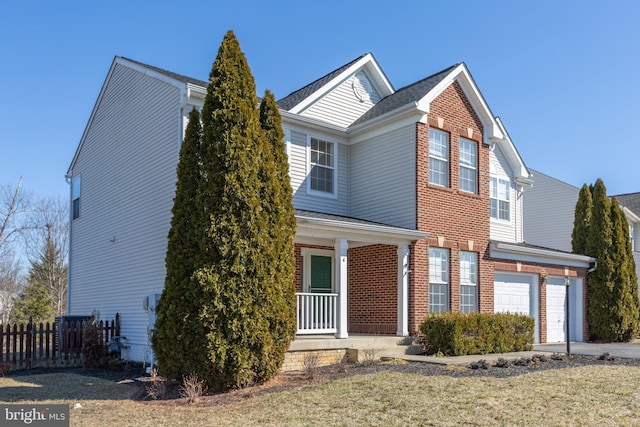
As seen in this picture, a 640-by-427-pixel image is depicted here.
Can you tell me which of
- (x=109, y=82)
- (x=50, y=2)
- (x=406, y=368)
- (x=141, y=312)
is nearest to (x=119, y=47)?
(x=109, y=82)

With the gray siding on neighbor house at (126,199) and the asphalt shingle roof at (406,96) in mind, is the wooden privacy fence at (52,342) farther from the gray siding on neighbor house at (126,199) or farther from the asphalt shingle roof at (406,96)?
the asphalt shingle roof at (406,96)

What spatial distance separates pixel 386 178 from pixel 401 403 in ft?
28.3

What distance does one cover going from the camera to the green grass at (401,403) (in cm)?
760

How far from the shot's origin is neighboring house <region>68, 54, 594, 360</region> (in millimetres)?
14391

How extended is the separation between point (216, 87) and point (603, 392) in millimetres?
8252

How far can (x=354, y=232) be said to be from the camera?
13.8 m

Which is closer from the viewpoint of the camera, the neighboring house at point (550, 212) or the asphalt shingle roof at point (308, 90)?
the asphalt shingle roof at point (308, 90)

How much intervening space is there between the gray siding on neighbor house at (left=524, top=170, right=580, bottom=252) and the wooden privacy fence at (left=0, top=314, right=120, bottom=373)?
22.9 metres

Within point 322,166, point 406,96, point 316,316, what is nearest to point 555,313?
point 406,96

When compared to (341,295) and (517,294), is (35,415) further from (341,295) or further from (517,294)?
(517,294)

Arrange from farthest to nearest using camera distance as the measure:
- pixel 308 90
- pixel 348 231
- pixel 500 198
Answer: pixel 500 198
pixel 308 90
pixel 348 231

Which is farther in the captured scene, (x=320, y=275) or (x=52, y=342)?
(x=320, y=275)

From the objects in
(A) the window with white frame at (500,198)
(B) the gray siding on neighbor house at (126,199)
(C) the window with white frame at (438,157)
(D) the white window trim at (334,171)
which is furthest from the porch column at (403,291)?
(A) the window with white frame at (500,198)

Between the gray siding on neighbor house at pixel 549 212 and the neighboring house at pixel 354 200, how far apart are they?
39.9 feet
